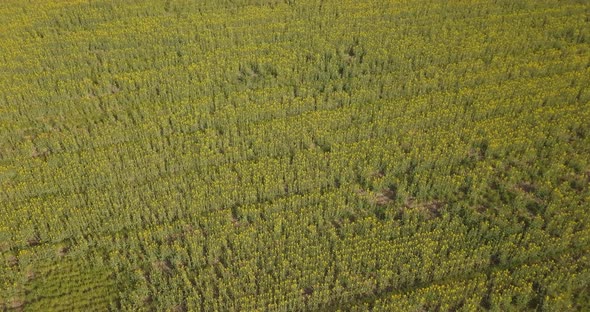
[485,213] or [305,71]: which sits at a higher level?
[305,71]

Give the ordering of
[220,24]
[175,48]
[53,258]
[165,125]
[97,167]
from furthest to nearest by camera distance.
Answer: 1. [220,24]
2. [175,48]
3. [165,125]
4. [97,167]
5. [53,258]

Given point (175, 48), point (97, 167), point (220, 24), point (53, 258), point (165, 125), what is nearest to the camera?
point (53, 258)

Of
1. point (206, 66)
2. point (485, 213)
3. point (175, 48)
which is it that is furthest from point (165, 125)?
point (485, 213)

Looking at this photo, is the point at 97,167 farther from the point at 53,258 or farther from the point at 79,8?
the point at 79,8

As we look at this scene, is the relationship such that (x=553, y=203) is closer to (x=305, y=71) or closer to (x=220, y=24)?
(x=305, y=71)

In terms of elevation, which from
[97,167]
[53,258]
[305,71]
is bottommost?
[53,258]

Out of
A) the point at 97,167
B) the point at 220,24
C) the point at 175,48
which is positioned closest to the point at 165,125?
the point at 97,167

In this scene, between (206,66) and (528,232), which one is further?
(206,66)
